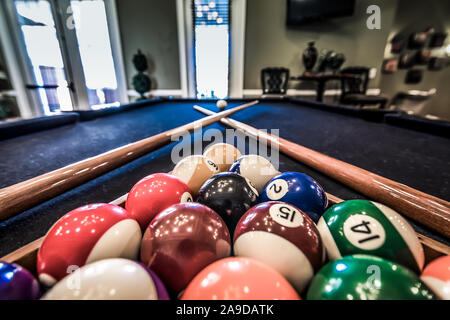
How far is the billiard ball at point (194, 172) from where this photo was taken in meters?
1.03

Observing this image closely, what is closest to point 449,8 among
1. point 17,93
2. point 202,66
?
point 202,66

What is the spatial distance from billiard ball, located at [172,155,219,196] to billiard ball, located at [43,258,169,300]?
0.56 metres

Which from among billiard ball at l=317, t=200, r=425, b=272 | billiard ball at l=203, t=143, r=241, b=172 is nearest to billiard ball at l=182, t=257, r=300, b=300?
billiard ball at l=317, t=200, r=425, b=272

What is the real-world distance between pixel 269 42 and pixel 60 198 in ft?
16.7

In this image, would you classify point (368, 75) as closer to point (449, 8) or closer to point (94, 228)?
point (449, 8)

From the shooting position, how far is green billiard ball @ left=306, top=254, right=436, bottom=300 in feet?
1.38

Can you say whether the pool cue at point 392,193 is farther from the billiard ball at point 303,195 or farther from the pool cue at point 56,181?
the pool cue at point 56,181

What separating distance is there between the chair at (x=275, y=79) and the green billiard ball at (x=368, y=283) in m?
4.58

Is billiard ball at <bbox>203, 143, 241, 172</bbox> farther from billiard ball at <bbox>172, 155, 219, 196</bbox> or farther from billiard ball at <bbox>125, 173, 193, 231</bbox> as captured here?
billiard ball at <bbox>125, 173, 193, 231</bbox>

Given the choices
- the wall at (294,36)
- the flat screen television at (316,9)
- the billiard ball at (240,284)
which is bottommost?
the billiard ball at (240,284)

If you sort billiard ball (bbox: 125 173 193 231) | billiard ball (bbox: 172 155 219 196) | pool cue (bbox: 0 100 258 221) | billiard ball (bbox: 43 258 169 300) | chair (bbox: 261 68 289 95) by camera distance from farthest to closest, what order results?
chair (bbox: 261 68 289 95), billiard ball (bbox: 172 155 219 196), billiard ball (bbox: 125 173 193 231), pool cue (bbox: 0 100 258 221), billiard ball (bbox: 43 258 169 300)

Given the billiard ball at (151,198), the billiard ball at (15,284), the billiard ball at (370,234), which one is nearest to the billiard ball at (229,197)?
the billiard ball at (151,198)

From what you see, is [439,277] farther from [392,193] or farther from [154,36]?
[154,36]

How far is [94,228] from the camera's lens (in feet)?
2.11
